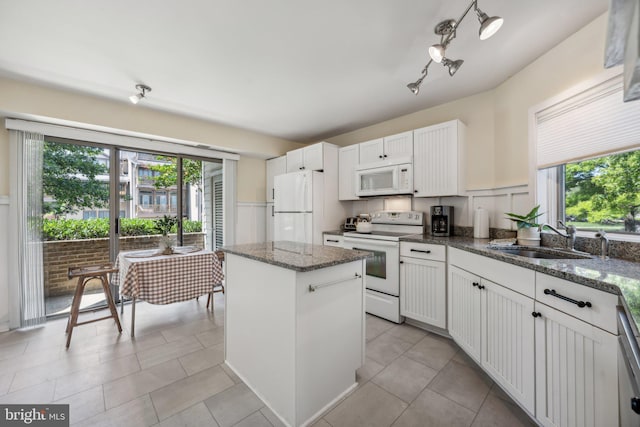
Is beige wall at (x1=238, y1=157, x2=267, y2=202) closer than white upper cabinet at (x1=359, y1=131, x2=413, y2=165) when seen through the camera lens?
No

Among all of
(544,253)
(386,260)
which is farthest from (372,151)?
(544,253)

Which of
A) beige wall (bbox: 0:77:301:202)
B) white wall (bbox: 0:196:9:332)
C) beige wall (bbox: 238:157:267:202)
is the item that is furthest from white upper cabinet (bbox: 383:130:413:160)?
white wall (bbox: 0:196:9:332)

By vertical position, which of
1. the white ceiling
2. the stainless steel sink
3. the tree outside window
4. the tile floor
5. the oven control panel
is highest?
the white ceiling

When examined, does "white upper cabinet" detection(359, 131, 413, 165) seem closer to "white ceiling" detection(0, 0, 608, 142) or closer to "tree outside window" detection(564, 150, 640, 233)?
"white ceiling" detection(0, 0, 608, 142)

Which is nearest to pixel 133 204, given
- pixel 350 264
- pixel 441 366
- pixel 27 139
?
pixel 27 139

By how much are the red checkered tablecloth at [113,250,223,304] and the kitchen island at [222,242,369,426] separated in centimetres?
99

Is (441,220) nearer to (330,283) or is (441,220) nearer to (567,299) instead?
(567,299)

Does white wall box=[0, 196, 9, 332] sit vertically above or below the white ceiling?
below

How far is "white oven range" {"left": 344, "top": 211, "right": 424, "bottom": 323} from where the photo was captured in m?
2.66

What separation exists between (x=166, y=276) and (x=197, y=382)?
1.07 m

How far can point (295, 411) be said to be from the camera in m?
1.35

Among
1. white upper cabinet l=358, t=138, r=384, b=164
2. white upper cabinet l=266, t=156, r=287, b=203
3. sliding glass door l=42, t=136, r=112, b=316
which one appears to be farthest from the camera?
white upper cabinet l=266, t=156, r=287, b=203

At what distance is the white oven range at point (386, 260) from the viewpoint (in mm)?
2656

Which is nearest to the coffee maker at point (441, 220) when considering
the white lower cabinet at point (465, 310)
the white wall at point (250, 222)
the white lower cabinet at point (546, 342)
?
the white lower cabinet at point (465, 310)
